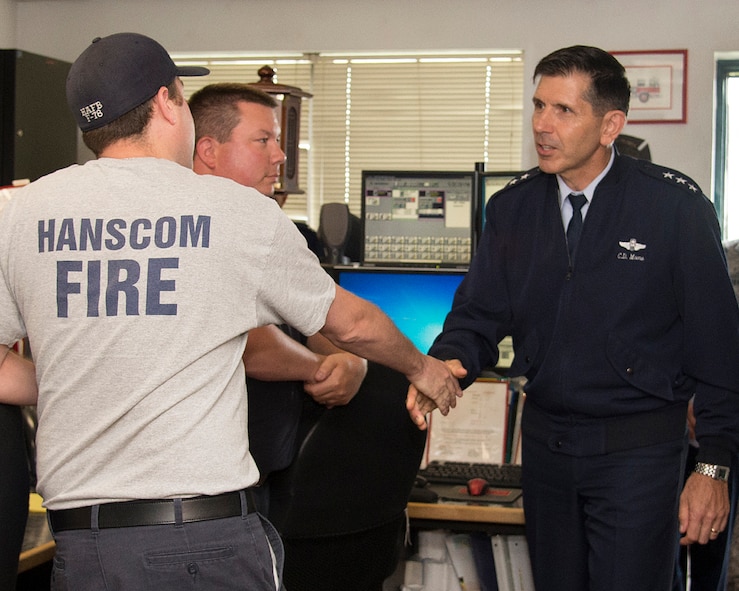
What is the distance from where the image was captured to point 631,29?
5789mm

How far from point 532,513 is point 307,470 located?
0.53 m

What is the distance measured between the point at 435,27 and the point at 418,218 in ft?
11.0

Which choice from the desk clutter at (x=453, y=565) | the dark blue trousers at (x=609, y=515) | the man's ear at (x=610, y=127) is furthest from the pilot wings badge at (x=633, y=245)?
the desk clutter at (x=453, y=565)

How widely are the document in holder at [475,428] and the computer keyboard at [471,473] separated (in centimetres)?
6

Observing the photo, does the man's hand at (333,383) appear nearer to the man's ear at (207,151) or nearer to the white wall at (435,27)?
the man's ear at (207,151)

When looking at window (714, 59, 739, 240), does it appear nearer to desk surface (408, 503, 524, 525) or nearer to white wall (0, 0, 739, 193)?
white wall (0, 0, 739, 193)

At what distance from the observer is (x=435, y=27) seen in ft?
20.0

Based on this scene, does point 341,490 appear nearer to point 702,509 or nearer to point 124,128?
point 702,509

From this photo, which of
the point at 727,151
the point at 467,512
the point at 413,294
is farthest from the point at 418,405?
the point at 727,151

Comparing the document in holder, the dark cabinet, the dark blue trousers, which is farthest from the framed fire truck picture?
the dark blue trousers

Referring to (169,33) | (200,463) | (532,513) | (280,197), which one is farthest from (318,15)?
(200,463)

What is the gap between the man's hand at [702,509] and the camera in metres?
1.91

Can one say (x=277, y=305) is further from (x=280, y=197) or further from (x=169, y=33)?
(x=169, y=33)

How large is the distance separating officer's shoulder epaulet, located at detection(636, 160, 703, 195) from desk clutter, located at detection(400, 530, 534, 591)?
1052 millimetres
